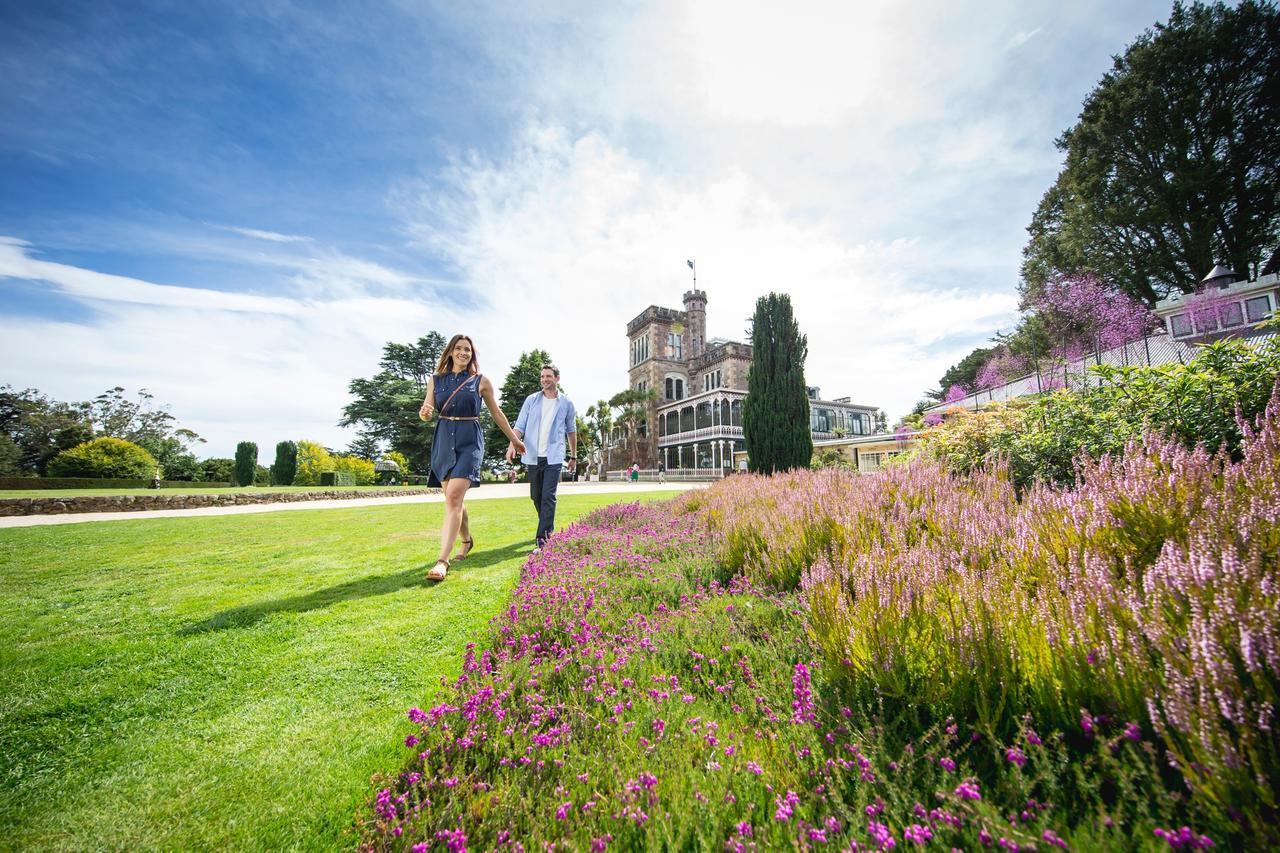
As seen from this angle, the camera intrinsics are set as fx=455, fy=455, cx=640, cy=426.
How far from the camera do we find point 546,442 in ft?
18.7

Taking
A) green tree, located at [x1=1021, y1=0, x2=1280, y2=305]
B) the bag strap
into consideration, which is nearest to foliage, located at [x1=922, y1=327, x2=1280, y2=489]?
the bag strap

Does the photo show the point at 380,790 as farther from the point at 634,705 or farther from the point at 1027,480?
the point at 1027,480

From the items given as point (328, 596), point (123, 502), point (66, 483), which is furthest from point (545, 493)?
point (66, 483)

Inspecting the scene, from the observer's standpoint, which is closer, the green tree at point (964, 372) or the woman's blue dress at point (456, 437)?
the woman's blue dress at point (456, 437)

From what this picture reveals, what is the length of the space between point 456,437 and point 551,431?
123 cm

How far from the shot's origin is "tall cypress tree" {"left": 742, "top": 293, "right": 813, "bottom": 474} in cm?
1439

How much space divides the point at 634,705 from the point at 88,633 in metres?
3.50

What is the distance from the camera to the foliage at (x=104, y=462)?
2125cm

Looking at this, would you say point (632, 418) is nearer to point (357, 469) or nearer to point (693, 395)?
point (693, 395)

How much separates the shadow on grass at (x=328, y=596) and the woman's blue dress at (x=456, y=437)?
0.90 meters

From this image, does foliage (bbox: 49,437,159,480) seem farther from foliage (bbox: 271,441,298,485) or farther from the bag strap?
the bag strap

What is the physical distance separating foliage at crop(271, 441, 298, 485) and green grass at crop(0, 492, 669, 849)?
84.4 feet

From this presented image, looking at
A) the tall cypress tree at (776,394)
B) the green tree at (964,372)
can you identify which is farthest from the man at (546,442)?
the green tree at (964,372)

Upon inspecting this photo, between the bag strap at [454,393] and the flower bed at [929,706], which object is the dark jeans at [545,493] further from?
the flower bed at [929,706]
